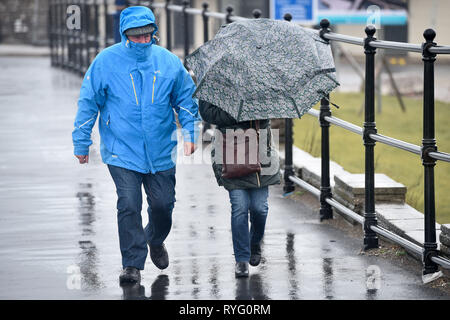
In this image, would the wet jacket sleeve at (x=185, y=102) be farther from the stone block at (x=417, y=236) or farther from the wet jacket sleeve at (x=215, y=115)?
the stone block at (x=417, y=236)

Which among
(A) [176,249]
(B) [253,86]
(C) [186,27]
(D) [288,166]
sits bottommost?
(A) [176,249]

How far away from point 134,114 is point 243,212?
0.92 metres

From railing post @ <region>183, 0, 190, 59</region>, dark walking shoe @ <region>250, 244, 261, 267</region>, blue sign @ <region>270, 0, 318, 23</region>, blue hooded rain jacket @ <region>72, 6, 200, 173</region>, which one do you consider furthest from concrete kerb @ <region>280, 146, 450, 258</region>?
blue sign @ <region>270, 0, 318, 23</region>

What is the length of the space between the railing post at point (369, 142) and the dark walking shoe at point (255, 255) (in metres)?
0.86

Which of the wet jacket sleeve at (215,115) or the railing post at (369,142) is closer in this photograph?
the wet jacket sleeve at (215,115)

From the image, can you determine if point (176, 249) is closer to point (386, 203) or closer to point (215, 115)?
point (215, 115)

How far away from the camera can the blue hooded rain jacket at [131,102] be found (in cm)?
637

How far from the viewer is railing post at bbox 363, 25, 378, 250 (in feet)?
23.0

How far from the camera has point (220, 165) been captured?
6.53 meters

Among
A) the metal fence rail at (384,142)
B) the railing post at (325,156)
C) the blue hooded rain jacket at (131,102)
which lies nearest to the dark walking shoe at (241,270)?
the blue hooded rain jacket at (131,102)

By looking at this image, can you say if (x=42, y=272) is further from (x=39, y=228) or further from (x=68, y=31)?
(x=68, y=31)

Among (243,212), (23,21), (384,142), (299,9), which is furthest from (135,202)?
(23,21)

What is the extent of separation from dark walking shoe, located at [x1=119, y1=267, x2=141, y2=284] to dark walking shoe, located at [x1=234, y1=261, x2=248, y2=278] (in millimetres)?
618
